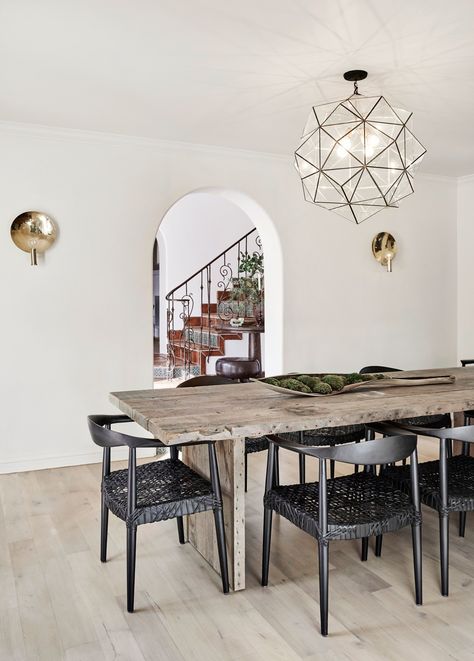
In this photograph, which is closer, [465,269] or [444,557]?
[444,557]

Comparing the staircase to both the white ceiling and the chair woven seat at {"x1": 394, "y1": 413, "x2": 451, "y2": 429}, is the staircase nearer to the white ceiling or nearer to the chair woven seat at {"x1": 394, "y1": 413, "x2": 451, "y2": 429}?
the white ceiling

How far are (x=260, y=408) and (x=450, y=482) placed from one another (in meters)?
0.97

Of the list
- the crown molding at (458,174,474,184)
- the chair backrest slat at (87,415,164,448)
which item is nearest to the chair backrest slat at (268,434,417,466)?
the chair backrest slat at (87,415,164,448)

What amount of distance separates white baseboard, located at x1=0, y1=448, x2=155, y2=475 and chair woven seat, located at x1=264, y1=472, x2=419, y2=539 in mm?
2454

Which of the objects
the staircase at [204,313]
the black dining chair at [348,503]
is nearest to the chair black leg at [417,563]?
the black dining chair at [348,503]

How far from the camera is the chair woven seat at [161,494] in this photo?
2449 millimetres

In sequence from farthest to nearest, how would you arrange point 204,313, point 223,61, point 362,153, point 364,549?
point 204,313 < point 223,61 < point 362,153 < point 364,549

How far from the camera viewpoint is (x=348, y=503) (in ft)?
8.09

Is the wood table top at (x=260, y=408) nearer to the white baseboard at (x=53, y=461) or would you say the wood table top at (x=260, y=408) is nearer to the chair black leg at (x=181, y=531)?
the chair black leg at (x=181, y=531)

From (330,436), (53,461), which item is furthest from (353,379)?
(53,461)

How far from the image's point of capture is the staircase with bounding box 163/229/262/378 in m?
8.28

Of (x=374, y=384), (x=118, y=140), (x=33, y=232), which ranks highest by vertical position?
(x=118, y=140)

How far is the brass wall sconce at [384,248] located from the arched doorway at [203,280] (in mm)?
2363

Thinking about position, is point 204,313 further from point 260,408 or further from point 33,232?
point 260,408
